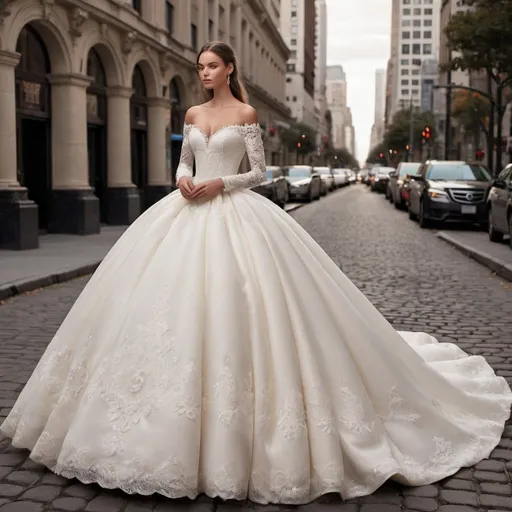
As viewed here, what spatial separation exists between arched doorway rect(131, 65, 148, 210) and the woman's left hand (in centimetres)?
1876

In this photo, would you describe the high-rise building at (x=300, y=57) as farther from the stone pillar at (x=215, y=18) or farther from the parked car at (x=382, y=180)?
the stone pillar at (x=215, y=18)

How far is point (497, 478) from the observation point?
11.8 ft

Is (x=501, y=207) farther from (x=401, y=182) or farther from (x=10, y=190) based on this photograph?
(x=401, y=182)

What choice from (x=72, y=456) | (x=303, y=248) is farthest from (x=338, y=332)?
(x=72, y=456)

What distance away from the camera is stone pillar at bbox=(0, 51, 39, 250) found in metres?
13.3

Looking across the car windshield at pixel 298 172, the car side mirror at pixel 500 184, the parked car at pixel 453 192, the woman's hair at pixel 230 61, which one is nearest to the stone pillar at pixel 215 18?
the car windshield at pixel 298 172

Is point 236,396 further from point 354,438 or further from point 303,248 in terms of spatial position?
point 303,248

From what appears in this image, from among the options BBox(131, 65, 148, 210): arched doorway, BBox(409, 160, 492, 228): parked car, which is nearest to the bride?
BBox(409, 160, 492, 228): parked car

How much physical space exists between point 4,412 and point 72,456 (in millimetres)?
1419

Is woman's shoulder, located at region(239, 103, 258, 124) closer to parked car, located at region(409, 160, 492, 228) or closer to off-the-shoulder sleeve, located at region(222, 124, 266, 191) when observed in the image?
off-the-shoulder sleeve, located at region(222, 124, 266, 191)

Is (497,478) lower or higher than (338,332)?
lower

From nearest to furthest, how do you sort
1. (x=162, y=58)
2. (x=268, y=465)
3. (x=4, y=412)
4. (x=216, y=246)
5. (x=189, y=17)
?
(x=268, y=465)
(x=216, y=246)
(x=4, y=412)
(x=162, y=58)
(x=189, y=17)

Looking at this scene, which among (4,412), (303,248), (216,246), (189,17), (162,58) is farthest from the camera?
(189,17)

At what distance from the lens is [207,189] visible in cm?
374
